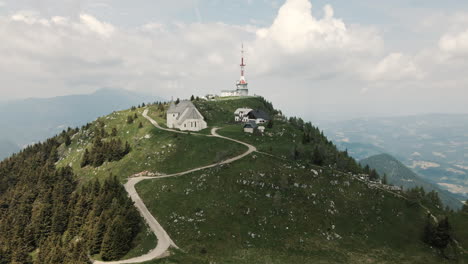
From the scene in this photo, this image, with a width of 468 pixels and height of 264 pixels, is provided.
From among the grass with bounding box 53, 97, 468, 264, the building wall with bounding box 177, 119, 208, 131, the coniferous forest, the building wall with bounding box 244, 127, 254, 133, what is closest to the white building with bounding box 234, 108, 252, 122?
the building wall with bounding box 244, 127, 254, 133

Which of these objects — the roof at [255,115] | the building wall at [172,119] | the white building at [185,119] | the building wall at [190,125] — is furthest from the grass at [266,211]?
the roof at [255,115]

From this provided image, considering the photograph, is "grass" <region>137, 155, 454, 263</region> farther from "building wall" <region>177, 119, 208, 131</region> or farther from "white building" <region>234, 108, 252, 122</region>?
"white building" <region>234, 108, 252, 122</region>

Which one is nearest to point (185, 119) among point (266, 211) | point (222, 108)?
point (222, 108)

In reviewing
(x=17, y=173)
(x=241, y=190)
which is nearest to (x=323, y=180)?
(x=241, y=190)

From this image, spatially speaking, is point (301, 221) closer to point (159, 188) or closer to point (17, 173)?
point (159, 188)

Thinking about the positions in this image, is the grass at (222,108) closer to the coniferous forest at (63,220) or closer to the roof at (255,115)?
the roof at (255,115)

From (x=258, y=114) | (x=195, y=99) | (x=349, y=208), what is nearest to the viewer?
(x=349, y=208)
